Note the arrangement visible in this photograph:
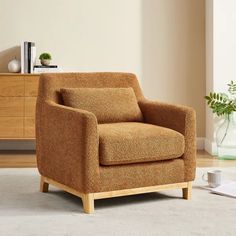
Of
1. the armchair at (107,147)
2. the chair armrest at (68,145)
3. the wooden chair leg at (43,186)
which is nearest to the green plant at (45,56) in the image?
the armchair at (107,147)

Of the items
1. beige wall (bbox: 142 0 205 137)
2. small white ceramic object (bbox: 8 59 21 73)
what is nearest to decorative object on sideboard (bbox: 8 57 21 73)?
small white ceramic object (bbox: 8 59 21 73)

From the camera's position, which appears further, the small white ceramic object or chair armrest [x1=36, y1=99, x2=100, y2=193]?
the small white ceramic object

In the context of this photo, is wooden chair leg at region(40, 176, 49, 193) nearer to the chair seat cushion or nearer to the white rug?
the white rug

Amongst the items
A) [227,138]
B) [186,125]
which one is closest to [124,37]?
[227,138]

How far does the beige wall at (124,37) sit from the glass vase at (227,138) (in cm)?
45

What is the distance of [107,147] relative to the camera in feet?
11.0

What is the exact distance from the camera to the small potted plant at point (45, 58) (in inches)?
218

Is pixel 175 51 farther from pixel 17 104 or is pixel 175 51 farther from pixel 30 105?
pixel 17 104

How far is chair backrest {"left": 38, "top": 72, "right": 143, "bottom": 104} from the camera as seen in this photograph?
3.88 meters

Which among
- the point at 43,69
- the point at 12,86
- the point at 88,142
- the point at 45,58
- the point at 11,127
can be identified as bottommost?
the point at 11,127

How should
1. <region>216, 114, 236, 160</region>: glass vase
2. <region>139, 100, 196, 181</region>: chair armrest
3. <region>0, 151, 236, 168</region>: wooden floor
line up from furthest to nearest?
<region>216, 114, 236, 160</region>: glass vase → <region>0, 151, 236, 168</region>: wooden floor → <region>139, 100, 196, 181</region>: chair armrest

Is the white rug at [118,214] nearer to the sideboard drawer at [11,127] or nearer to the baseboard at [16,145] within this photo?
the sideboard drawer at [11,127]

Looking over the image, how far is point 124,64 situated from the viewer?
5773mm

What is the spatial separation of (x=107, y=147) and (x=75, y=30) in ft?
8.53
